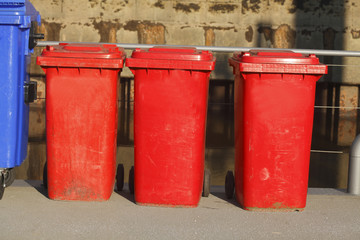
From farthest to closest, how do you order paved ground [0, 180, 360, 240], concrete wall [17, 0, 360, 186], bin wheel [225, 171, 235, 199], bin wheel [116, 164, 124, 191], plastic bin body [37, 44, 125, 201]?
1. concrete wall [17, 0, 360, 186]
2. bin wheel [116, 164, 124, 191]
3. bin wheel [225, 171, 235, 199]
4. plastic bin body [37, 44, 125, 201]
5. paved ground [0, 180, 360, 240]

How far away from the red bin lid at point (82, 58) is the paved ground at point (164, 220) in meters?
0.93

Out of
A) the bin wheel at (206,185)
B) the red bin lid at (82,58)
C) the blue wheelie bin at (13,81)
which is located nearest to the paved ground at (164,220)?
the bin wheel at (206,185)

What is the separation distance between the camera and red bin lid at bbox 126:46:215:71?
14.2ft

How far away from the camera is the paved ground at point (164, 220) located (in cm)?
390

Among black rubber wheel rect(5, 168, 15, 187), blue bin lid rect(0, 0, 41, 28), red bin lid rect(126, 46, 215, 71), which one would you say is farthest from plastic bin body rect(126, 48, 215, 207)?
black rubber wheel rect(5, 168, 15, 187)

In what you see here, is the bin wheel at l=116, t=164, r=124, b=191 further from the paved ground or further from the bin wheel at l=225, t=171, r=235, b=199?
the bin wheel at l=225, t=171, r=235, b=199

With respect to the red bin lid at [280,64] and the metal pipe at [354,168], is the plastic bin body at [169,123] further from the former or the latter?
the metal pipe at [354,168]

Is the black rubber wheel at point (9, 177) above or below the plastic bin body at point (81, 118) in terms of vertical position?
below

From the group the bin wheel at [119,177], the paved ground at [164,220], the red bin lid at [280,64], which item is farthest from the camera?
the bin wheel at [119,177]

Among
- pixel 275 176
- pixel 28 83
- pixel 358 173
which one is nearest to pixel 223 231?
pixel 275 176

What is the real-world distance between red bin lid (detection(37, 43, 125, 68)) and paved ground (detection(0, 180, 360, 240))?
0.93 metres

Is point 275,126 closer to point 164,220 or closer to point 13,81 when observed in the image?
point 164,220

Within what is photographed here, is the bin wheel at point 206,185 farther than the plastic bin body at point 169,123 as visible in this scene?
Yes

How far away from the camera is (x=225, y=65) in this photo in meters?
12.5
